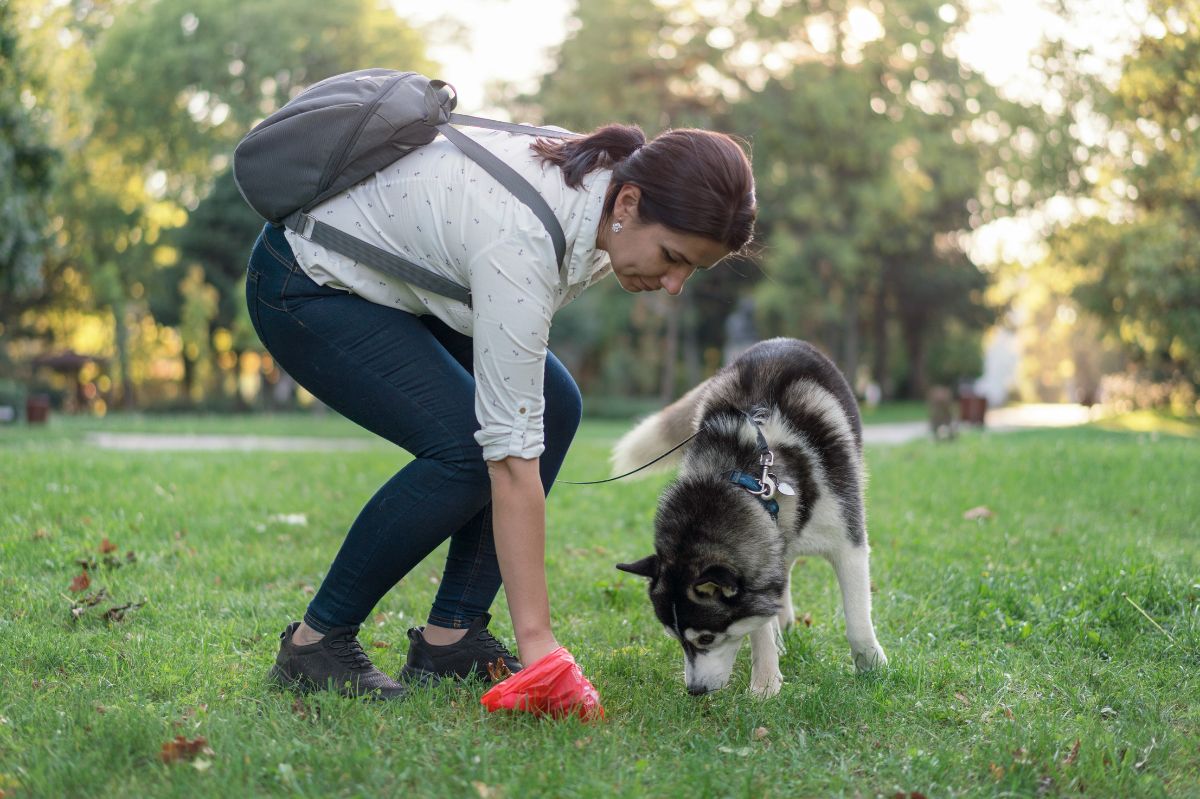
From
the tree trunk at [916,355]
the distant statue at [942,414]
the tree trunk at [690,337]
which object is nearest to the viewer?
the distant statue at [942,414]

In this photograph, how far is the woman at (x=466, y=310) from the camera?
109 inches

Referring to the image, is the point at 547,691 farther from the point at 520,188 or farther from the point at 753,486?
the point at 520,188

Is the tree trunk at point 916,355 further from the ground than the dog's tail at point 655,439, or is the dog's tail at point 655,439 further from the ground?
the dog's tail at point 655,439

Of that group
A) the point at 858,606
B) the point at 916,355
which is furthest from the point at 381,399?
the point at 916,355

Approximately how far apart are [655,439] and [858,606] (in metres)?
1.44

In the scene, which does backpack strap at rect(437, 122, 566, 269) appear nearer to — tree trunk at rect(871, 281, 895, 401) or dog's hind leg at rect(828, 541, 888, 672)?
dog's hind leg at rect(828, 541, 888, 672)

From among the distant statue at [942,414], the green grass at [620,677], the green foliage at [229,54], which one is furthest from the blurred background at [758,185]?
the green grass at [620,677]

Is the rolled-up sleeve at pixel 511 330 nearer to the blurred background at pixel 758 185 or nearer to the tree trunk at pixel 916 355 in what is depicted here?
the blurred background at pixel 758 185

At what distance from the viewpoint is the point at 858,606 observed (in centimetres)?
380

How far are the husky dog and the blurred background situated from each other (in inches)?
701

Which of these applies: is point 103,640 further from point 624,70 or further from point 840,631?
point 624,70

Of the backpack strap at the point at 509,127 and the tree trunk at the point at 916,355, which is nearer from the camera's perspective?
the backpack strap at the point at 509,127

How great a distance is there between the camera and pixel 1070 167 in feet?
78.8

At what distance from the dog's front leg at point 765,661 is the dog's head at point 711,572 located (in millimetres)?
144
